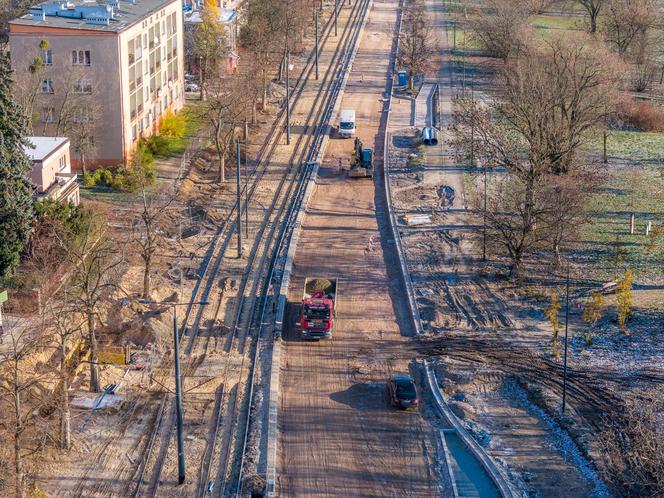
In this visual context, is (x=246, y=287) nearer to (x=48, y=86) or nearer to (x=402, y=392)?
(x=402, y=392)

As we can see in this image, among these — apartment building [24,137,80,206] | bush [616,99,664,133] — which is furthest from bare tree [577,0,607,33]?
apartment building [24,137,80,206]

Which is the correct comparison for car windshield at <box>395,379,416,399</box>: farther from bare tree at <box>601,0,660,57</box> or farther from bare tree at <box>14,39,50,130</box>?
bare tree at <box>601,0,660,57</box>

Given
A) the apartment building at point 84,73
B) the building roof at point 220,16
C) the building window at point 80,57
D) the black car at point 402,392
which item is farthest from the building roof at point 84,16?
the black car at point 402,392

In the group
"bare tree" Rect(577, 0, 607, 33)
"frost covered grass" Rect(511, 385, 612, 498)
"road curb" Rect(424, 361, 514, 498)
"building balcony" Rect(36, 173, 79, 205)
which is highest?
"bare tree" Rect(577, 0, 607, 33)

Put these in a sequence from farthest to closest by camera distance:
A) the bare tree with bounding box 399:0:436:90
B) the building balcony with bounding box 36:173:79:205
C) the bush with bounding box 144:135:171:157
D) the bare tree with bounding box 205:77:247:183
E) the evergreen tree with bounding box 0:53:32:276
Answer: the bare tree with bounding box 399:0:436:90, the bush with bounding box 144:135:171:157, the bare tree with bounding box 205:77:247:183, the building balcony with bounding box 36:173:79:205, the evergreen tree with bounding box 0:53:32:276

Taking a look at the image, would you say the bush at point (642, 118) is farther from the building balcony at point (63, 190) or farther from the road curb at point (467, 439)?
the road curb at point (467, 439)

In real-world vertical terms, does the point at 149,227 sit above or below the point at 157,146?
above

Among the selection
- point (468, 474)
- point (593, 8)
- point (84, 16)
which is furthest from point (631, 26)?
point (468, 474)
